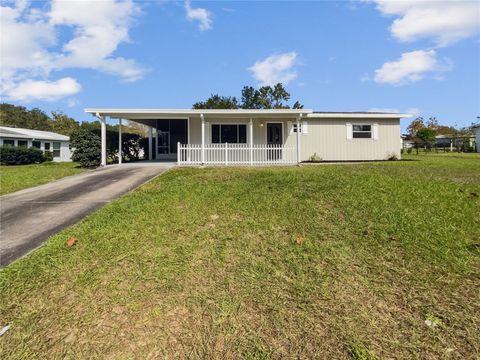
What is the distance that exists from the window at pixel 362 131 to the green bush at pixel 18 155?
2265 centimetres

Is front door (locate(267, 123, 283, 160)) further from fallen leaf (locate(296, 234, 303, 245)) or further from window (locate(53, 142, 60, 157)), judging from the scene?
window (locate(53, 142, 60, 157))

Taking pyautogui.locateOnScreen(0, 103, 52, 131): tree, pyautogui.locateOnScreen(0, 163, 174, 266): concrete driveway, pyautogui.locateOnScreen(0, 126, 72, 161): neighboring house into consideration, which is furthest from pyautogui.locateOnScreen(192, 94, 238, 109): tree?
pyautogui.locateOnScreen(0, 163, 174, 266): concrete driveway

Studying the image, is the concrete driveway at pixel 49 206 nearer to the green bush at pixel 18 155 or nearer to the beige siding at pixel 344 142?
the beige siding at pixel 344 142

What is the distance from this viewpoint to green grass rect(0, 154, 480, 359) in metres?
2.88

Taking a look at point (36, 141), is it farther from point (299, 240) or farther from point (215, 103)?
point (299, 240)

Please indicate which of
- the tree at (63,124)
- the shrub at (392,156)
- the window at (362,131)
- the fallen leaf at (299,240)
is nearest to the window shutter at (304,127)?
the window at (362,131)

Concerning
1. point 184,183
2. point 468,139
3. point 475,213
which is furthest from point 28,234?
point 468,139

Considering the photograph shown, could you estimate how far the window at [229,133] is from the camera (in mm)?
16938

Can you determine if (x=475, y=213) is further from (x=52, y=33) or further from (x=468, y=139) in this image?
(x=468, y=139)

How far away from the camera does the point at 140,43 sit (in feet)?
51.9

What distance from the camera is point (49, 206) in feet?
23.7

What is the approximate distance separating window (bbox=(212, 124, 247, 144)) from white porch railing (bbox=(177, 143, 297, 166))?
551mm

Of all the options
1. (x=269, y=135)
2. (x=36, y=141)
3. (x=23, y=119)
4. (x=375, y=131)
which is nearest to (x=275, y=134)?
(x=269, y=135)

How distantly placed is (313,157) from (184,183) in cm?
1148
